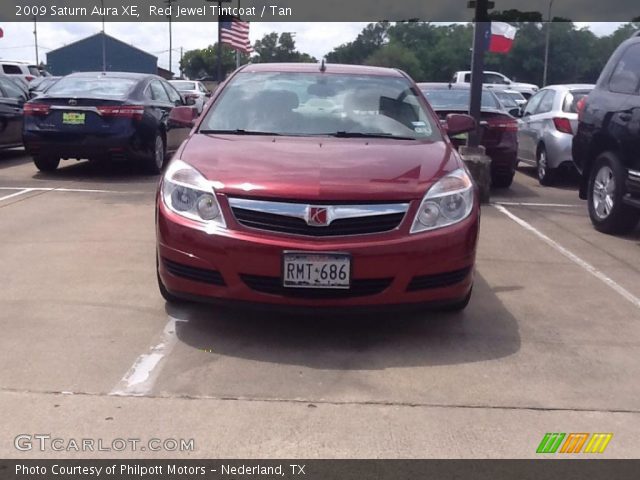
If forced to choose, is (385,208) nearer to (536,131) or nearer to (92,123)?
(92,123)

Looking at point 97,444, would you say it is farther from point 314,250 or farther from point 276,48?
point 276,48

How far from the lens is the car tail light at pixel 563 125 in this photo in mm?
11000

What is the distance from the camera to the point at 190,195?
4480 millimetres

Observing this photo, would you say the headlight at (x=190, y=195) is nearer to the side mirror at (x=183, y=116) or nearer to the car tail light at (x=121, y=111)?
the side mirror at (x=183, y=116)

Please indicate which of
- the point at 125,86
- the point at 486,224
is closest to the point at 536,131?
the point at 486,224

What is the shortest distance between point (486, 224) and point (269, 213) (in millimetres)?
4351

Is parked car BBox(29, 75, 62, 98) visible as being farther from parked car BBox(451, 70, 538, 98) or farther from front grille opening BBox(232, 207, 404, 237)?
parked car BBox(451, 70, 538, 98)

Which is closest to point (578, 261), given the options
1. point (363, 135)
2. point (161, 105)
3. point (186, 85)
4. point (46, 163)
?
point (363, 135)

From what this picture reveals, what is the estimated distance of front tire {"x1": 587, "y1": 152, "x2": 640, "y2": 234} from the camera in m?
7.59

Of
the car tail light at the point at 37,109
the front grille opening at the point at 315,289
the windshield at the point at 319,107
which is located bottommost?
the front grille opening at the point at 315,289

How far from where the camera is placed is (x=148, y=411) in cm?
358

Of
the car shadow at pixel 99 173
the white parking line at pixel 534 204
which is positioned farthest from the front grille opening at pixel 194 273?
the car shadow at pixel 99 173

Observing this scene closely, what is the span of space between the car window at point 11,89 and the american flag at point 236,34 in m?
14.4

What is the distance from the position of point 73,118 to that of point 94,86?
775 millimetres
